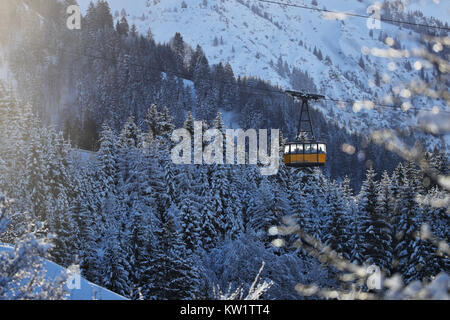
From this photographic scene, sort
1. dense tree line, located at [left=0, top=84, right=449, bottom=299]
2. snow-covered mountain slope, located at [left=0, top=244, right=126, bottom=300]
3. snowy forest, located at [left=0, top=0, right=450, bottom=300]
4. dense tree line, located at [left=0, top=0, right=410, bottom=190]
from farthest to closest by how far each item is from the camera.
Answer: dense tree line, located at [left=0, top=0, right=410, bottom=190]
dense tree line, located at [left=0, top=84, right=449, bottom=299]
snowy forest, located at [left=0, top=0, right=450, bottom=300]
snow-covered mountain slope, located at [left=0, top=244, right=126, bottom=300]

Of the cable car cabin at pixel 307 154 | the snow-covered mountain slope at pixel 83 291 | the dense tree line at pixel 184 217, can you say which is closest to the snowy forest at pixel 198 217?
the dense tree line at pixel 184 217

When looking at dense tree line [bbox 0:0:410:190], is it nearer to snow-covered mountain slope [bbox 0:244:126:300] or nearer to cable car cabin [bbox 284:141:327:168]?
cable car cabin [bbox 284:141:327:168]

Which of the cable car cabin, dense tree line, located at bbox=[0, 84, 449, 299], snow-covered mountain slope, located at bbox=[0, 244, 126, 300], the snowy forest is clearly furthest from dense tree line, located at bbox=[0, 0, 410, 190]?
snow-covered mountain slope, located at bbox=[0, 244, 126, 300]

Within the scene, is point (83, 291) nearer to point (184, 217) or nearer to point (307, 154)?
point (307, 154)

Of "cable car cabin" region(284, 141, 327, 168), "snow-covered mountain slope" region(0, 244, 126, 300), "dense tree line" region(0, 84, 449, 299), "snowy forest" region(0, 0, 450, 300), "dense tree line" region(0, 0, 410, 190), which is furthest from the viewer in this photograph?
"dense tree line" region(0, 0, 410, 190)

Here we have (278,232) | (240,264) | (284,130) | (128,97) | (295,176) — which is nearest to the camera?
(240,264)

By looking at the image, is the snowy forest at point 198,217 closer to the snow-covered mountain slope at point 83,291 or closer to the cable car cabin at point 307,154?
the cable car cabin at point 307,154

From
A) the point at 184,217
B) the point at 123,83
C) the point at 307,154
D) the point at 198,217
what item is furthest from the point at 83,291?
the point at 123,83

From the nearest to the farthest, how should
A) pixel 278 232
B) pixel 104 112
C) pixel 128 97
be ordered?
pixel 278 232
pixel 104 112
pixel 128 97

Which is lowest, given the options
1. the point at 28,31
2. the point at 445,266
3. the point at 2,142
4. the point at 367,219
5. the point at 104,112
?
the point at 445,266
